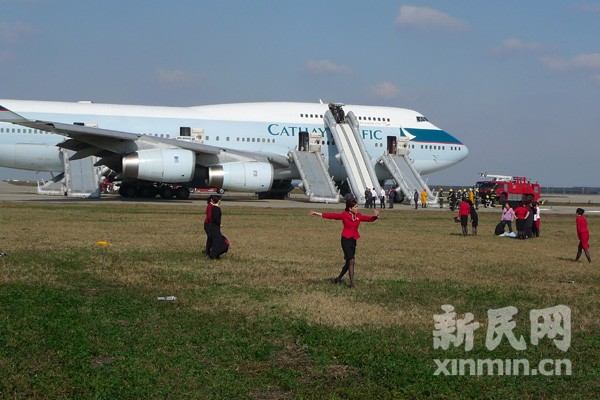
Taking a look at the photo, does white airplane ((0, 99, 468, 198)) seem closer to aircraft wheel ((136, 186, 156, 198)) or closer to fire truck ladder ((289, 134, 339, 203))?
aircraft wheel ((136, 186, 156, 198))

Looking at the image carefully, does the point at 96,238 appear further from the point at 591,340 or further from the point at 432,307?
the point at 591,340

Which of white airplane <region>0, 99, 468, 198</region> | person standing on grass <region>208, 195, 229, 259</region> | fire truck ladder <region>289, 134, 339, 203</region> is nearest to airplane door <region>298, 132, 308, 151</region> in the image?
white airplane <region>0, 99, 468, 198</region>

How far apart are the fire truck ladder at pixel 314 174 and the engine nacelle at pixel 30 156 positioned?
12.6 metres

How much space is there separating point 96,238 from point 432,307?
11.1m

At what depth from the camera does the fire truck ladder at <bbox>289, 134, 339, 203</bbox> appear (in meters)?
43.2

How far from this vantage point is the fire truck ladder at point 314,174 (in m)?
43.2

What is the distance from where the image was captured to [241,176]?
39.8 meters

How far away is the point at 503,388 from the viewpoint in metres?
7.38

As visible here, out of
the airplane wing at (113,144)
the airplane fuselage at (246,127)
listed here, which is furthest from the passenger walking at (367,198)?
the airplane wing at (113,144)

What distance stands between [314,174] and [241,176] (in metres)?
5.59

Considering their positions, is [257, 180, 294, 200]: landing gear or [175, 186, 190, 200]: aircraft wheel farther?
[257, 180, 294, 200]: landing gear

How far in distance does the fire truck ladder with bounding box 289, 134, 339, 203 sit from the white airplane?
534mm

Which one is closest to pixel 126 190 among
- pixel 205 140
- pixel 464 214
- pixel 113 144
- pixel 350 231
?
pixel 205 140

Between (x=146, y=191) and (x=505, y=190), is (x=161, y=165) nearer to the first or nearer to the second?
(x=146, y=191)
